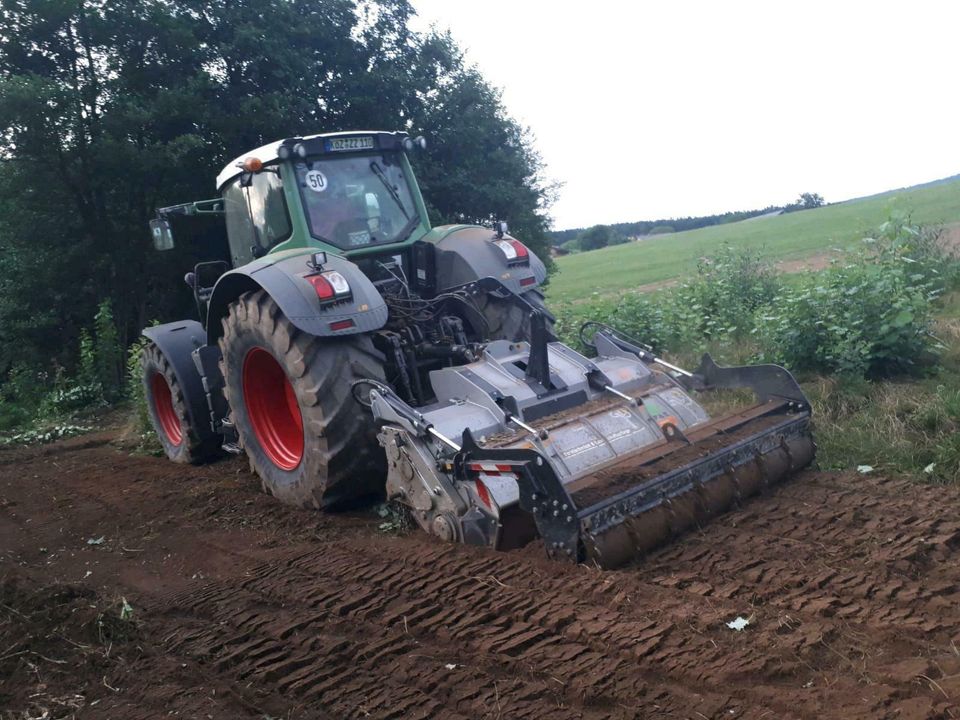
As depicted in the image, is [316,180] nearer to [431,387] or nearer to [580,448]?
[431,387]

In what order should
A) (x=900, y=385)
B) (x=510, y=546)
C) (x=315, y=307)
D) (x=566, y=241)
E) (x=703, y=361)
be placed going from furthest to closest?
(x=566, y=241) → (x=900, y=385) → (x=703, y=361) → (x=315, y=307) → (x=510, y=546)

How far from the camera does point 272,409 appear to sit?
6.39m

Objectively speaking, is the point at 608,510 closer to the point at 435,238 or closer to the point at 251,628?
the point at 251,628

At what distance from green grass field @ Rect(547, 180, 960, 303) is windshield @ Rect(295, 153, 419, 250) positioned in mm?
9557

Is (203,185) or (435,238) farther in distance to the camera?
(203,185)

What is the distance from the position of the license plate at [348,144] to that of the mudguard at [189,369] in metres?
2.28

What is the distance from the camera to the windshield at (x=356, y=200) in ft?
20.7

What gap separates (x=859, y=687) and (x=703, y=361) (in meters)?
3.32

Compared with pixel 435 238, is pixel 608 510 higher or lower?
lower

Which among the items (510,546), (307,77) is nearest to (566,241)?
(307,77)

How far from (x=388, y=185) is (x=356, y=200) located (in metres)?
0.34

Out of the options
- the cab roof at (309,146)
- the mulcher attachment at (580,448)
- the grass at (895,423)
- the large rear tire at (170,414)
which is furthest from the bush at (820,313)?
the large rear tire at (170,414)

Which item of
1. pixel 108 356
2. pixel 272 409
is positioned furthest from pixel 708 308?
pixel 108 356

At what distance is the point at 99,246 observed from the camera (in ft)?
41.9
